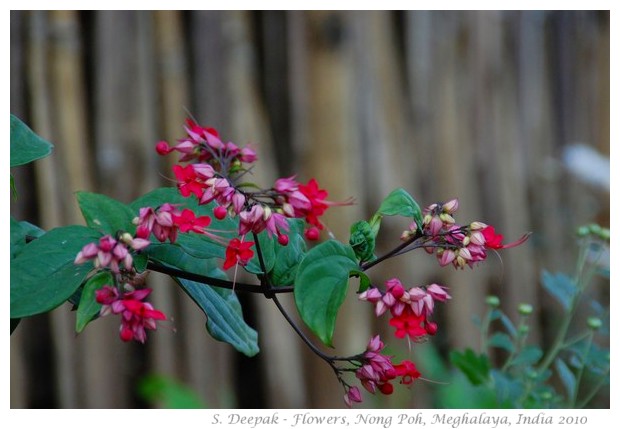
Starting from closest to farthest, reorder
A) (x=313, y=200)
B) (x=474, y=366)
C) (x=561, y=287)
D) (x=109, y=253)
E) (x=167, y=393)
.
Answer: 1. (x=109, y=253)
2. (x=313, y=200)
3. (x=474, y=366)
4. (x=561, y=287)
5. (x=167, y=393)

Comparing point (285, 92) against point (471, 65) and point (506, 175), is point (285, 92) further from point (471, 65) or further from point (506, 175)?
point (506, 175)

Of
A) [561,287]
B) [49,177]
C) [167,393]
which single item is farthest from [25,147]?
[167,393]

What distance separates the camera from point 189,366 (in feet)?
5.65

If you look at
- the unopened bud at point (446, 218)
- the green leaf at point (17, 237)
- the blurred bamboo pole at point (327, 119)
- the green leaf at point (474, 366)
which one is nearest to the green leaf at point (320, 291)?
the unopened bud at point (446, 218)

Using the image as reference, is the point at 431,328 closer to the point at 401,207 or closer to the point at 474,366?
the point at 401,207

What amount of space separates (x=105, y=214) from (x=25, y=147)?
104 mm

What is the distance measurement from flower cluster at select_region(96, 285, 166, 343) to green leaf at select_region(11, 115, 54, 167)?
0.46ft

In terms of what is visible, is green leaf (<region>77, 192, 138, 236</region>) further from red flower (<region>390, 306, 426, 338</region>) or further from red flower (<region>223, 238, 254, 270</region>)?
red flower (<region>390, 306, 426, 338</region>)

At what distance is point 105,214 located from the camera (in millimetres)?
589

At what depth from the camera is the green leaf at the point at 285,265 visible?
613mm

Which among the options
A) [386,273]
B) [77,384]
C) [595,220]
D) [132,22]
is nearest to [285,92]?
[132,22]

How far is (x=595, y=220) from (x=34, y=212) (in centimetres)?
178

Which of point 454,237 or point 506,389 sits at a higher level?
point 454,237

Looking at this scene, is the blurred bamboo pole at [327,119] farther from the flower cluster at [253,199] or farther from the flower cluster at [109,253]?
the flower cluster at [109,253]
